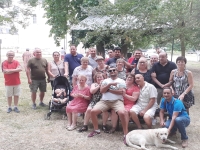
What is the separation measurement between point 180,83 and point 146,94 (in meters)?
0.66

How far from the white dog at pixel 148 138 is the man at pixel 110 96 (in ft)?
1.90

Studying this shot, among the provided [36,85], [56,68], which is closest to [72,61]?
[56,68]

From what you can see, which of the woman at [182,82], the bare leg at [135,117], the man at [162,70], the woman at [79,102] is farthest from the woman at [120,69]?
the woman at [182,82]

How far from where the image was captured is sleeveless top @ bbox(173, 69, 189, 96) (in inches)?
201

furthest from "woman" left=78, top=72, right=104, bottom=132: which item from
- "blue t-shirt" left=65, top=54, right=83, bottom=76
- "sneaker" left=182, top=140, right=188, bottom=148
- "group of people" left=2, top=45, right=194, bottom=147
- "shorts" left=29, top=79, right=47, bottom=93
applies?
"shorts" left=29, top=79, right=47, bottom=93

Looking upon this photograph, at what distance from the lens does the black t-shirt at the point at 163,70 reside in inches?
216

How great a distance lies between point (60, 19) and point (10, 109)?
39.4 ft

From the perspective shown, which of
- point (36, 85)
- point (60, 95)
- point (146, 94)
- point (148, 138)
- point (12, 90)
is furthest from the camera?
point (36, 85)

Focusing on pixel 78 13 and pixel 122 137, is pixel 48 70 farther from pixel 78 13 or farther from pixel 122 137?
pixel 78 13

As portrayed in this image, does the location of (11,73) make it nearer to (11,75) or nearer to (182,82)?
(11,75)

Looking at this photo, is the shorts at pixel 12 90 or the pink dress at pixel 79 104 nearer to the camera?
the pink dress at pixel 79 104

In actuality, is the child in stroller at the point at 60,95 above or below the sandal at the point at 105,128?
above

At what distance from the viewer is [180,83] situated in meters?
5.14

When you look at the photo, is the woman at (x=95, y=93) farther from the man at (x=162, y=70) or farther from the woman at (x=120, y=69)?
the man at (x=162, y=70)
